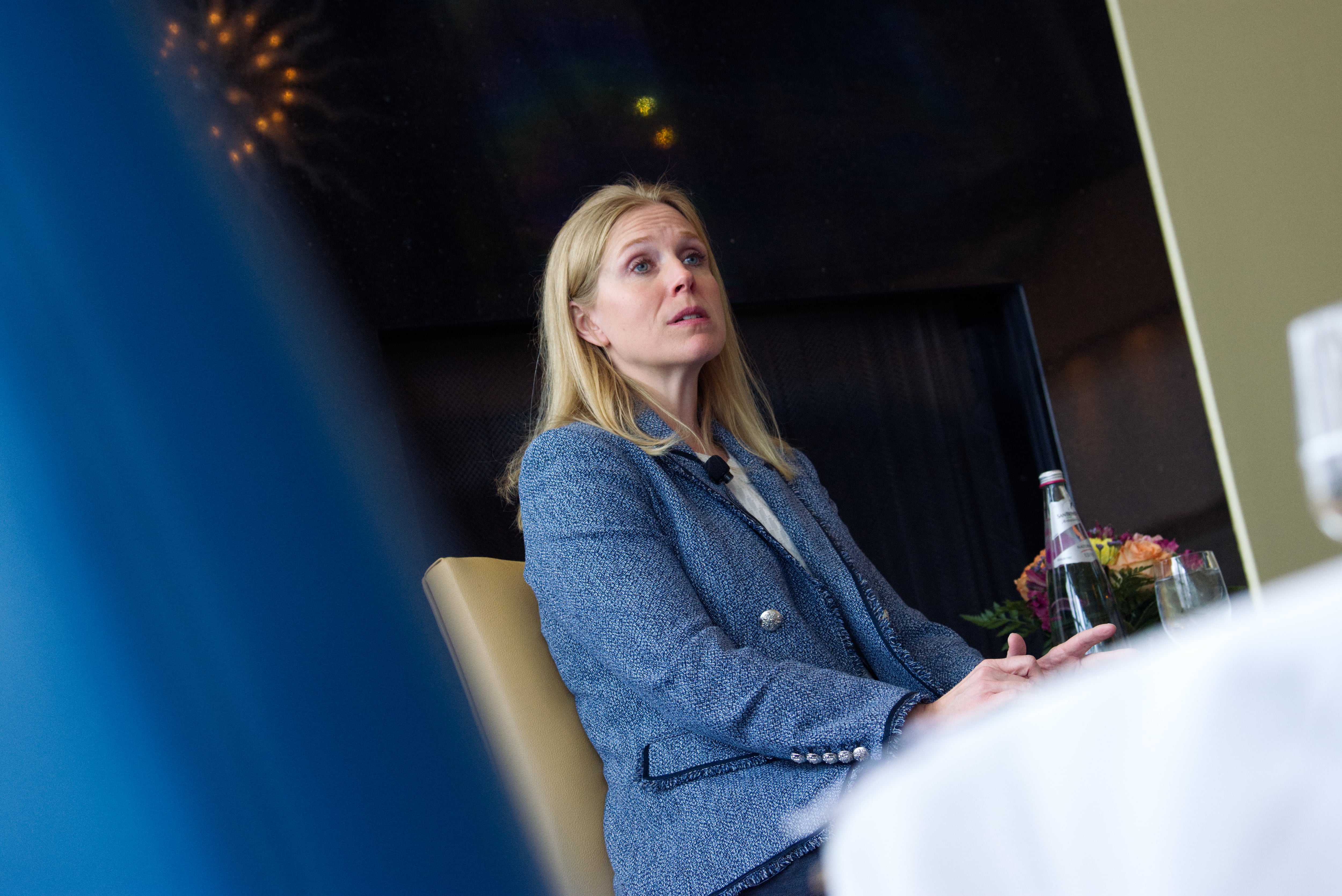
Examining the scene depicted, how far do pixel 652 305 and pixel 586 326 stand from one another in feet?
0.37

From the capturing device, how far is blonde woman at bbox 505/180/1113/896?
1.06 meters

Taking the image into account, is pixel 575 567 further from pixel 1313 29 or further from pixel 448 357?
pixel 1313 29

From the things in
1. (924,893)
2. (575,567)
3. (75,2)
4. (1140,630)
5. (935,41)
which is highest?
(935,41)

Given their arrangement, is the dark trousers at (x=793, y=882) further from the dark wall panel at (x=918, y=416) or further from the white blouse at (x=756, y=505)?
the dark wall panel at (x=918, y=416)

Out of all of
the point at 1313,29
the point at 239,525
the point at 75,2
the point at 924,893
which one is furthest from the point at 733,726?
the point at 1313,29

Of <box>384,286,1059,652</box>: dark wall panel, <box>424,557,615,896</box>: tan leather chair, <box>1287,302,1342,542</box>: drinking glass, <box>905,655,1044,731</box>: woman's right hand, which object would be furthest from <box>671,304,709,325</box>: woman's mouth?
<box>1287,302,1342,542</box>: drinking glass

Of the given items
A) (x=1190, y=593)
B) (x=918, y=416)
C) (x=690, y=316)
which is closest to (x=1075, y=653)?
(x=1190, y=593)

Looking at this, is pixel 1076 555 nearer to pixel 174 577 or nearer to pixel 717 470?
pixel 717 470

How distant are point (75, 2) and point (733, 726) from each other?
1043mm

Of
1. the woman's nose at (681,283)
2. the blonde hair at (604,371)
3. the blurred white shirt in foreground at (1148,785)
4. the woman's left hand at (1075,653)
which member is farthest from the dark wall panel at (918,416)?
the blurred white shirt in foreground at (1148,785)

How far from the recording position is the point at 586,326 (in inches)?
64.6

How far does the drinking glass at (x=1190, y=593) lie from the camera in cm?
122

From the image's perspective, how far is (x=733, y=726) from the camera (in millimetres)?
1070

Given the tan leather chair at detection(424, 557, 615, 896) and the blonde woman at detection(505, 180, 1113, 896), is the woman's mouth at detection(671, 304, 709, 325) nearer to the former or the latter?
the blonde woman at detection(505, 180, 1113, 896)
